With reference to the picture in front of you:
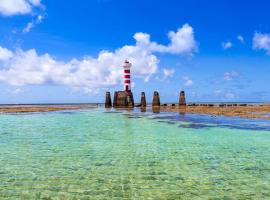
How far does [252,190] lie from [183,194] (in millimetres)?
1859

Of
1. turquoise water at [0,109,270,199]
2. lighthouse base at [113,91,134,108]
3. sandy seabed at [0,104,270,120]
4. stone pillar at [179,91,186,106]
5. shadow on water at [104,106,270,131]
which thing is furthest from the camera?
stone pillar at [179,91,186,106]

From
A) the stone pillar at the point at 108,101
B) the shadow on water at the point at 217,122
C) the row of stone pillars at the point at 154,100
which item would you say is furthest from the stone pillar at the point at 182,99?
the shadow on water at the point at 217,122

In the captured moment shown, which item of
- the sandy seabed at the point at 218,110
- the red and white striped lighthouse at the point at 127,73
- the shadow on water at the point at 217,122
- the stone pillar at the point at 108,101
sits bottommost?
the shadow on water at the point at 217,122

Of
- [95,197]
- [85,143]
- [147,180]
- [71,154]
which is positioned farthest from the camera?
[85,143]

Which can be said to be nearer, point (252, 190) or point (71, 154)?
point (252, 190)

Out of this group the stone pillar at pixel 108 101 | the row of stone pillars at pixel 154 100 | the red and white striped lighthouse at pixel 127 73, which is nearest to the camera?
the red and white striped lighthouse at pixel 127 73

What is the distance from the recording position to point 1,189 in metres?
8.52

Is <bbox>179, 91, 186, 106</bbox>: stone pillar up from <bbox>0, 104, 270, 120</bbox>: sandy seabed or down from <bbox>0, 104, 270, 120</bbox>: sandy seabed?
up

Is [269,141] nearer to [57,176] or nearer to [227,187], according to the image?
[227,187]

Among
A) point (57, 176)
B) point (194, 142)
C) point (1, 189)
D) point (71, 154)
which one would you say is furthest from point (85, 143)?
point (1, 189)

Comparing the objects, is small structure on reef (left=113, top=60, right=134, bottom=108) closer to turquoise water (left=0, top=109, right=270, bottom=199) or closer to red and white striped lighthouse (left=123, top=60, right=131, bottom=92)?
red and white striped lighthouse (left=123, top=60, right=131, bottom=92)

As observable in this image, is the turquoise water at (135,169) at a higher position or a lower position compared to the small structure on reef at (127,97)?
lower

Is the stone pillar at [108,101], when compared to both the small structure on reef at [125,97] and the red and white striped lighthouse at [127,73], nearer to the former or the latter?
the small structure on reef at [125,97]

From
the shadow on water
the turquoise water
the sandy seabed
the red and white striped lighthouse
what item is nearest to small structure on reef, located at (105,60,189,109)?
the red and white striped lighthouse
